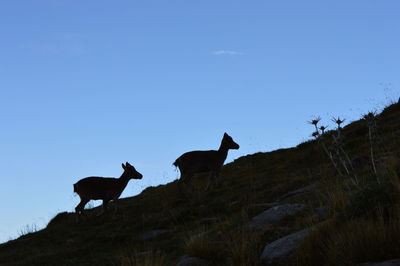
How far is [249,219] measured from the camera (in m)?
11.0

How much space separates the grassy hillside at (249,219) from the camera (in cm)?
632

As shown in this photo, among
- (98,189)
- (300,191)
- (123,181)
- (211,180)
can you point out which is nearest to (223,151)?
(211,180)

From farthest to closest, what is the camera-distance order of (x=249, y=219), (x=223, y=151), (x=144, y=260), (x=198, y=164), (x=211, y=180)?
(x=223, y=151), (x=211, y=180), (x=198, y=164), (x=249, y=219), (x=144, y=260)

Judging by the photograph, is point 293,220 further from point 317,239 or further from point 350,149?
point 350,149

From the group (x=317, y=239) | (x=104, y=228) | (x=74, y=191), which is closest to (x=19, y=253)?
(x=104, y=228)

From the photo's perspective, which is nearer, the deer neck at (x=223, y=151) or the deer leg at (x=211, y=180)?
the deer leg at (x=211, y=180)

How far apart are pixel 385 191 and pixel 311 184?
21.7ft

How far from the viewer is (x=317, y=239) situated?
6559 mm

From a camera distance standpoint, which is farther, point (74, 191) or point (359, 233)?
point (74, 191)

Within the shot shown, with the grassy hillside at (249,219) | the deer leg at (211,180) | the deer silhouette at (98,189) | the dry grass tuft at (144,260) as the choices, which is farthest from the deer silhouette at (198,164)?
the dry grass tuft at (144,260)

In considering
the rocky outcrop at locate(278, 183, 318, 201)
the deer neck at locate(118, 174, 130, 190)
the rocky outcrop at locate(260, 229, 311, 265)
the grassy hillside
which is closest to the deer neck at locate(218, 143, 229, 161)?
the grassy hillside

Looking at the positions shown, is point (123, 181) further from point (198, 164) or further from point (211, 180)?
point (211, 180)

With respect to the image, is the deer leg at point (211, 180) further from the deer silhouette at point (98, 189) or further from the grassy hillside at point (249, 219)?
the deer silhouette at point (98, 189)

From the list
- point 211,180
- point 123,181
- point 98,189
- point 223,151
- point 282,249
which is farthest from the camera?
point 223,151
